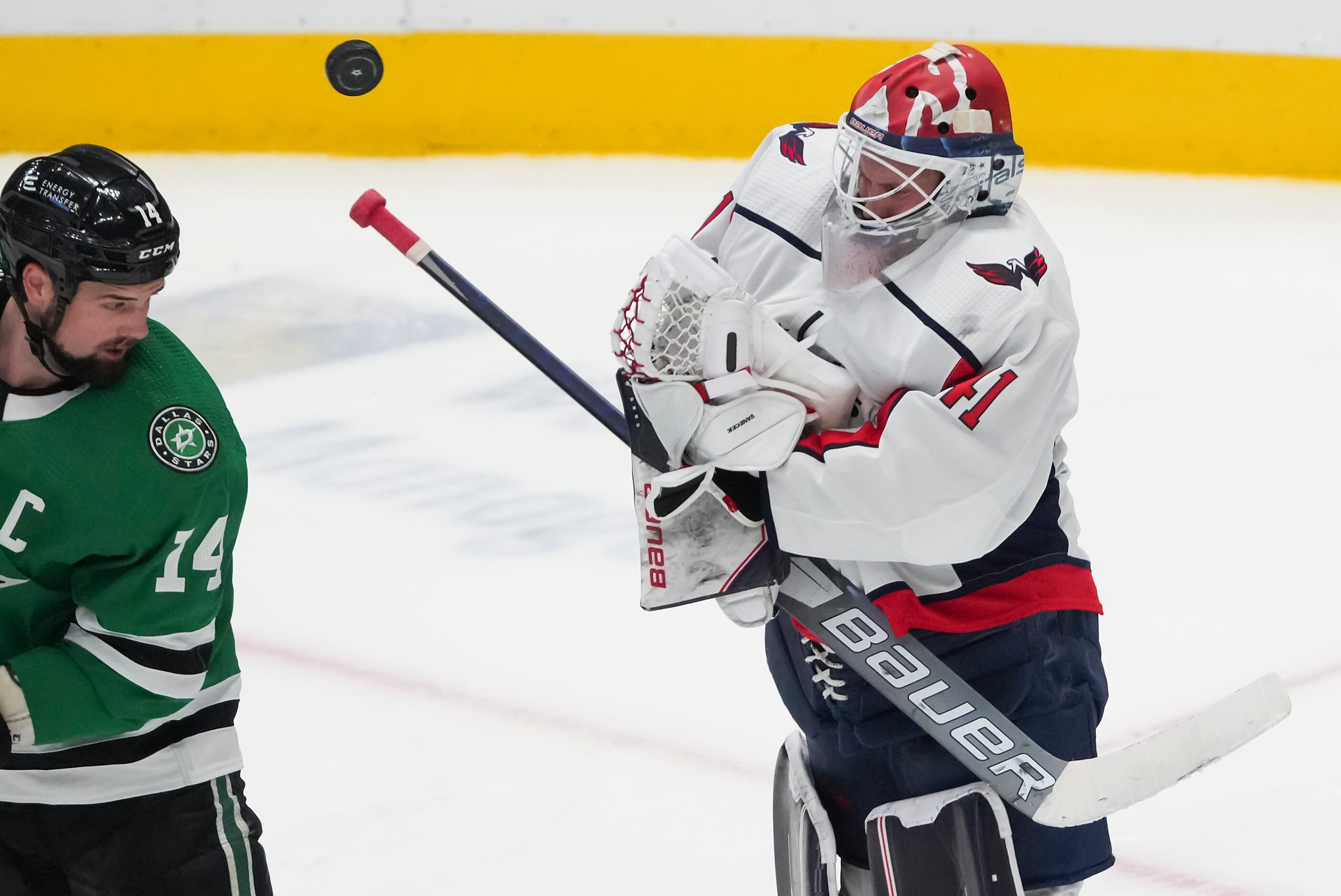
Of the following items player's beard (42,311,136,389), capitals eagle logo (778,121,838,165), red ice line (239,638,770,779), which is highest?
capitals eagle logo (778,121,838,165)

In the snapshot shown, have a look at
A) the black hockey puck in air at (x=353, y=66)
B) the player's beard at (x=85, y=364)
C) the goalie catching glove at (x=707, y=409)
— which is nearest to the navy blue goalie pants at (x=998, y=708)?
the goalie catching glove at (x=707, y=409)

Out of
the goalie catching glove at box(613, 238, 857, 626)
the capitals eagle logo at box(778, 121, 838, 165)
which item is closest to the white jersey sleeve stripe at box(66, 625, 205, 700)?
the goalie catching glove at box(613, 238, 857, 626)

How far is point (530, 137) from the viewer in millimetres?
5723

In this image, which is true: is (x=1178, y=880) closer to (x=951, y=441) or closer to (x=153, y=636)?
(x=951, y=441)

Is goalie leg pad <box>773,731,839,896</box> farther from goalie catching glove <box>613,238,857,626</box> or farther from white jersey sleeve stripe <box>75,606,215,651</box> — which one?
white jersey sleeve stripe <box>75,606,215,651</box>

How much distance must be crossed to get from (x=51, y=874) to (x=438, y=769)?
41.2 inches

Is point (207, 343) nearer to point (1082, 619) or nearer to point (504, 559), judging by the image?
point (504, 559)

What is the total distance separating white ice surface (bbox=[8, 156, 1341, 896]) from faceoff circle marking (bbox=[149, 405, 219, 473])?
1069mm

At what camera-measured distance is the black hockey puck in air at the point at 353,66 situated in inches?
88.4

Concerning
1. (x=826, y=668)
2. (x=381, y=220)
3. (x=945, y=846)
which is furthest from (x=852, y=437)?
(x=381, y=220)

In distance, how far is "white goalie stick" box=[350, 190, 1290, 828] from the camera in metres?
1.59

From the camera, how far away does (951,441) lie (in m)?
1.46

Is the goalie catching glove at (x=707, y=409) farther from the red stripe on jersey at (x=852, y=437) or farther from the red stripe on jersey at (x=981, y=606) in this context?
the red stripe on jersey at (x=981, y=606)

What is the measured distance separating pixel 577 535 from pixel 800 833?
5.45 ft
